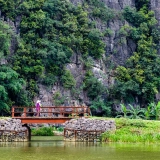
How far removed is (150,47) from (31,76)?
16.5 meters

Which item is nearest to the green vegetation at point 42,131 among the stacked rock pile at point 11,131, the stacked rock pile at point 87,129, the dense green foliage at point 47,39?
the dense green foliage at point 47,39

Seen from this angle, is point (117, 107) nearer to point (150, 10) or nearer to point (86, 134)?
point (150, 10)

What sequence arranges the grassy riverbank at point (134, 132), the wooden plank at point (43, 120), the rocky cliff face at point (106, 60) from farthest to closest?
the rocky cliff face at point (106, 60), the wooden plank at point (43, 120), the grassy riverbank at point (134, 132)

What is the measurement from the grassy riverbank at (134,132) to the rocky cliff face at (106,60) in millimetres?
18336

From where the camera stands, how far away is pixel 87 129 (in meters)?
33.4

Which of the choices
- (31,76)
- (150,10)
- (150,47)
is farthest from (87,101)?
(150,10)

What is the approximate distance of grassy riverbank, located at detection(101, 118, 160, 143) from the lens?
3044 cm

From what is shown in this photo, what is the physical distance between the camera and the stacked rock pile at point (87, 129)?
108ft

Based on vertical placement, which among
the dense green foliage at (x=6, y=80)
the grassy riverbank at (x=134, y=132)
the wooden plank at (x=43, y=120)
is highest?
the dense green foliage at (x=6, y=80)

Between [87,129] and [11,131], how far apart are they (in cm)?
543

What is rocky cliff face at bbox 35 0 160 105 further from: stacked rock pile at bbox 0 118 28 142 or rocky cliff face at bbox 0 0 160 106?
stacked rock pile at bbox 0 118 28 142

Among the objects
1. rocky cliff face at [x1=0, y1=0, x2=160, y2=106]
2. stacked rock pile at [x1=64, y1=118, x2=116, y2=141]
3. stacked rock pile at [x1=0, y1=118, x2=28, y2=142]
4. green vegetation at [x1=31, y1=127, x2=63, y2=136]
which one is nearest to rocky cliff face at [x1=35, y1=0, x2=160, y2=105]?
rocky cliff face at [x1=0, y1=0, x2=160, y2=106]

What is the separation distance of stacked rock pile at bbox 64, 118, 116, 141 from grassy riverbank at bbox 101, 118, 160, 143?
604 mm

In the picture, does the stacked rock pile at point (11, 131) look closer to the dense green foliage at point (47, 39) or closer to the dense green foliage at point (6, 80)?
the dense green foliage at point (6, 80)
